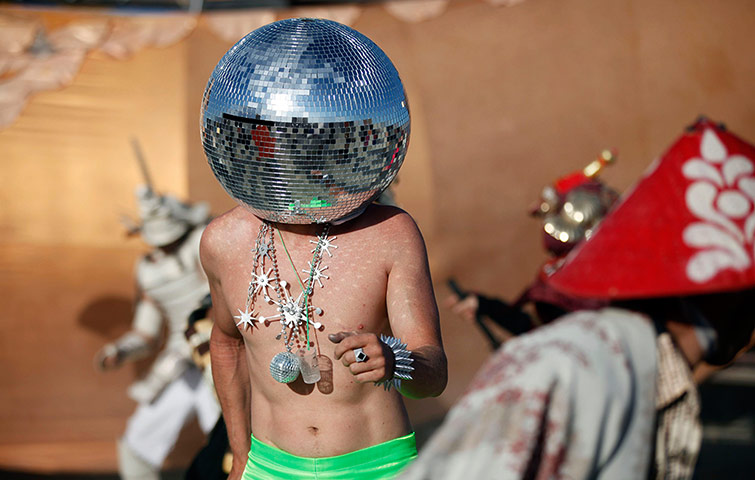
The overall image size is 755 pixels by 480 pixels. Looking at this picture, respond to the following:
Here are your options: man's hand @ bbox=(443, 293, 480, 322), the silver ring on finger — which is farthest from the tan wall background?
the silver ring on finger

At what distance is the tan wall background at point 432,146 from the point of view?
5.00m

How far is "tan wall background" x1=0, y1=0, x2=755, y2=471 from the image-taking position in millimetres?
4996

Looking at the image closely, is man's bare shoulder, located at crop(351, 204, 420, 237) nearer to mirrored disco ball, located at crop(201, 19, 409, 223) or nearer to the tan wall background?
mirrored disco ball, located at crop(201, 19, 409, 223)

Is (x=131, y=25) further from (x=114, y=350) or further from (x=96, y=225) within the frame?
(x=114, y=350)

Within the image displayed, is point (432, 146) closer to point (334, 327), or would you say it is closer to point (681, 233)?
point (334, 327)

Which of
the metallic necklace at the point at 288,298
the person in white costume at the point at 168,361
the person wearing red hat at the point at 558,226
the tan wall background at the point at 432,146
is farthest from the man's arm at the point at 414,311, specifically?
the tan wall background at the point at 432,146

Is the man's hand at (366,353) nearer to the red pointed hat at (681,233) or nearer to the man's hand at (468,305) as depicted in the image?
the red pointed hat at (681,233)

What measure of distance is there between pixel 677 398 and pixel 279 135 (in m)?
0.75

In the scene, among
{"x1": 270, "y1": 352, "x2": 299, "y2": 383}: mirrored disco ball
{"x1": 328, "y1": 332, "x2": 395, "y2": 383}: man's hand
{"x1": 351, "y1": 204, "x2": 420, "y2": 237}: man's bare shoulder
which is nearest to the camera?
{"x1": 328, "y1": 332, "x2": 395, "y2": 383}: man's hand

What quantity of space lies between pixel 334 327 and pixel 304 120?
41cm

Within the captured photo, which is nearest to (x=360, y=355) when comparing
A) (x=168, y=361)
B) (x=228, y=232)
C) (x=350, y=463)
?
(x=350, y=463)

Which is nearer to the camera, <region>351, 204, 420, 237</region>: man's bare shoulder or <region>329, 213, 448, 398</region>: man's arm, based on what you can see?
<region>329, 213, 448, 398</region>: man's arm

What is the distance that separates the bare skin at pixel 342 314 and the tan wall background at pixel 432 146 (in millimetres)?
3151

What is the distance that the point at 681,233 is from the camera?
118cm
